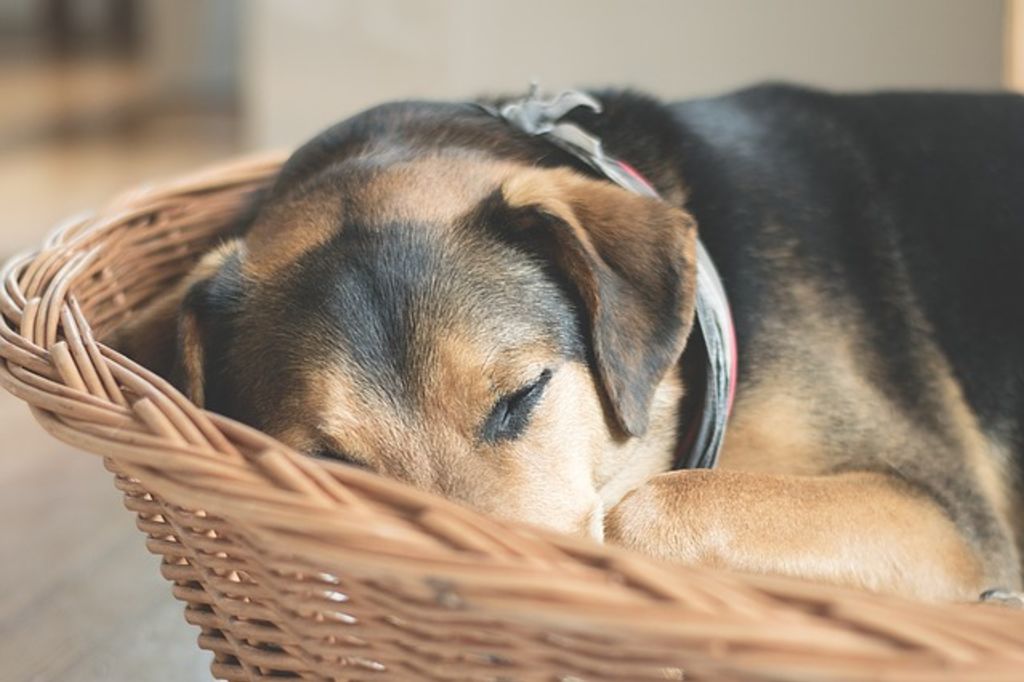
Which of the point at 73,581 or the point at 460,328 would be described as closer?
the point at 460,328

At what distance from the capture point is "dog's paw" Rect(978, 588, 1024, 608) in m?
1.83

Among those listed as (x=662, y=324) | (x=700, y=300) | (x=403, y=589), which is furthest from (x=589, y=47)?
(x=403, y=589)

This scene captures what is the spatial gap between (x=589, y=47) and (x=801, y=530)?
8.97ft

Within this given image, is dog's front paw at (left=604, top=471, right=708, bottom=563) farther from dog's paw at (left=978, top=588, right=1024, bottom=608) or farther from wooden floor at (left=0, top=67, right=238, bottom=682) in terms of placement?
wooden floor at (left=0, top=67, right=238, bottom=682)

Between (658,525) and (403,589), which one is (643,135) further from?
(403,589)

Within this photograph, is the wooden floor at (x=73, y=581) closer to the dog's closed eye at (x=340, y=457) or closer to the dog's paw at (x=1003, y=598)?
the dog's closed eye at (x=340, y=457)

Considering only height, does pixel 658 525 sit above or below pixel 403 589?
below

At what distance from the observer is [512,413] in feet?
5.89

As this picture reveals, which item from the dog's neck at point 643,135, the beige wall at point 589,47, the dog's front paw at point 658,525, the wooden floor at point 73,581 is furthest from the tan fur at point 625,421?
the beige wall at point 589,47

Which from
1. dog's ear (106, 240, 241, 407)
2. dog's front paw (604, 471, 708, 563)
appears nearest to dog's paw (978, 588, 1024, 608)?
dog's front paw (604, 471, 708, 563)

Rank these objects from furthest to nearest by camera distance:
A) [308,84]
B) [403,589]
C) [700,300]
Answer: [308,84] < [700,300] < [403,589]

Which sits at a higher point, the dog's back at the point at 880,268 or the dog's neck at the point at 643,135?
the dog's neck at the point at 643,135

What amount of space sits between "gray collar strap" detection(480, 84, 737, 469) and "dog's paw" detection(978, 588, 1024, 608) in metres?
0.46

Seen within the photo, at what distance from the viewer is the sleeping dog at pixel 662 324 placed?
1.79 metres
